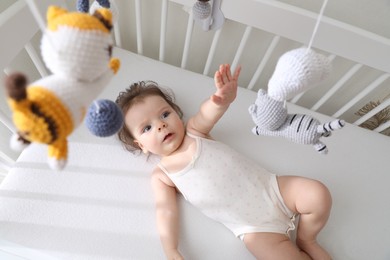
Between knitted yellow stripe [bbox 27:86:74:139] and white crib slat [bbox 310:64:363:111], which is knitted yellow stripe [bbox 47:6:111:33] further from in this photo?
white crib slat [bbox 310:64:363:111]

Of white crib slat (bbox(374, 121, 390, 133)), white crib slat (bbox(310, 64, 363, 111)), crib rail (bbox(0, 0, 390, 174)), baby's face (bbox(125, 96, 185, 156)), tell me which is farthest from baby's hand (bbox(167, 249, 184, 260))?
white crib slat (bbox(374, 121, 390, 133))

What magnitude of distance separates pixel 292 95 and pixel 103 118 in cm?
24

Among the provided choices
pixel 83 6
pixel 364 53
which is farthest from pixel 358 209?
pixel 83 6

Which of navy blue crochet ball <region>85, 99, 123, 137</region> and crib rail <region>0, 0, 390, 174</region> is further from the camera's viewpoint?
crib rail <region>0, 0, 390, 174</region>

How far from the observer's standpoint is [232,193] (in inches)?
31.6

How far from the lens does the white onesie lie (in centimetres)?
80

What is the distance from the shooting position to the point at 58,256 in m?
0.75

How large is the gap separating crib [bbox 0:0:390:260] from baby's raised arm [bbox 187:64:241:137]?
14cm

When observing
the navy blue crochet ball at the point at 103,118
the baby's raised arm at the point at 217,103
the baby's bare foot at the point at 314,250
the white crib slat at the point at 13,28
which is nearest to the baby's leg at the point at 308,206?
the baby's bare foot at the point at 314,250

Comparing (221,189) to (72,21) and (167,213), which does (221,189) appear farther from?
(72,21)

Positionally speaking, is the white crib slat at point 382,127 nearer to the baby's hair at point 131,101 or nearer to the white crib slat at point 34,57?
the baby's hair at point 131,101

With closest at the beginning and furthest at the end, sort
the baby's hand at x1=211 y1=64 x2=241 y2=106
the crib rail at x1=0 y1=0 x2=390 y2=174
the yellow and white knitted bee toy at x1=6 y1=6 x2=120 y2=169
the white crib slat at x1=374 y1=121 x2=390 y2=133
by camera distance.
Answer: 1. the yellow and white knitted bee toy at x1=6 y1=6 x2=120 y2=169
2. the baby's hand at x1=211 y1=64 x2=241 y2=106
3. the crib rail at x1=0 y1=0 x2=390 y2=174
4. the white crib slat at x1=374 y1=121 x2=390 y2=133

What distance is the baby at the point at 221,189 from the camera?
0.78 meters

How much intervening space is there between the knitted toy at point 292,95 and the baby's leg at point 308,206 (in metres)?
0.29
